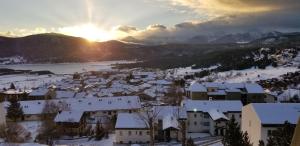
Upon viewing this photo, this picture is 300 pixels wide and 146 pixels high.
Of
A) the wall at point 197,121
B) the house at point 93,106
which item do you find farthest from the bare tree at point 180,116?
the house at point 93,106

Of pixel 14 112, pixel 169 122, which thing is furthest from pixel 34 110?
pixel 169 122

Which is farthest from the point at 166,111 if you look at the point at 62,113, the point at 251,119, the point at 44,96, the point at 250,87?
the point at 44,96

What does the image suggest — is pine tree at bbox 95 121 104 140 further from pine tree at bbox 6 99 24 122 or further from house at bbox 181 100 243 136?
pine tree at bbox 6 99 24 122

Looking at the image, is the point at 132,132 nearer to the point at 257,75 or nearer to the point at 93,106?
the point at 93,106

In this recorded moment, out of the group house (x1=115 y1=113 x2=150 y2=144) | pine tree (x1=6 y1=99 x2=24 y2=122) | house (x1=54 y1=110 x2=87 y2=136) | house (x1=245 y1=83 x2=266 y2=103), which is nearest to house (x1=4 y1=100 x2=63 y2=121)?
pine tree (x1=6 y1=99 x2=24 y2=122)

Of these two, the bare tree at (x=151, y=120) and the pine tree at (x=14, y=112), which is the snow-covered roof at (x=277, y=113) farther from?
the pine tree at (x=14, y=112)

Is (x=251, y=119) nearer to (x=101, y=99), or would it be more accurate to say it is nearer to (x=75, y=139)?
(x=75, y=139)
